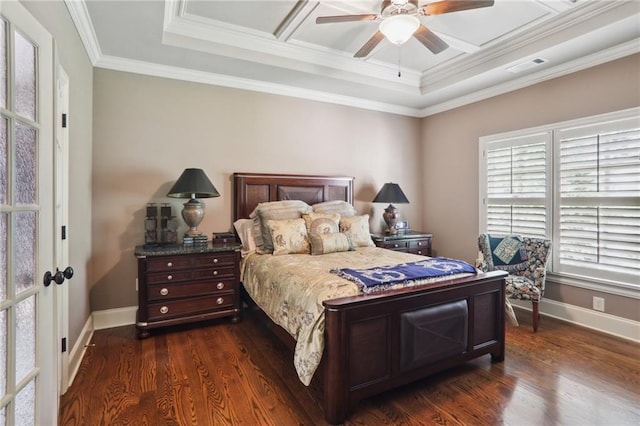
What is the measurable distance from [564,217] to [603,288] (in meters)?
0.77

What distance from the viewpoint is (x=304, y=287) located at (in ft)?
7.58

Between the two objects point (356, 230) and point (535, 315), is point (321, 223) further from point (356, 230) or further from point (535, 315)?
point (535, 315)

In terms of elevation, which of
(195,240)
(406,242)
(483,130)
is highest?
(483,130)

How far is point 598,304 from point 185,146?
15.1ft

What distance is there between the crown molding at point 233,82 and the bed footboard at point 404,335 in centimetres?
303

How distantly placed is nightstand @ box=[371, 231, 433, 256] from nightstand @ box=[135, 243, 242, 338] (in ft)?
6.24

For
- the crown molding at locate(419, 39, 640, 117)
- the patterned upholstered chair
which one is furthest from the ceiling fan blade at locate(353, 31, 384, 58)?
the patterned upholstered chair

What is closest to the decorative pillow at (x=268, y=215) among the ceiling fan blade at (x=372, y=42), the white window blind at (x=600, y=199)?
the ceiling fan blade at (x=372, y=42)

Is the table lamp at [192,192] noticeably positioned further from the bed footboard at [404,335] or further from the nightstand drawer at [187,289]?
the bed footboard at [404,335]

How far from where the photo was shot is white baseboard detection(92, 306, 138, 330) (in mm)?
3311

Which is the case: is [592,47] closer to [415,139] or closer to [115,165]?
[415,139]

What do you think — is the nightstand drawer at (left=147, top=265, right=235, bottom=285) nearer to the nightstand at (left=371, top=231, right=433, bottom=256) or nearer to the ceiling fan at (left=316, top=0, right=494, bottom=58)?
the nightstand at (left=371, top=231, right=433, bottom=256)

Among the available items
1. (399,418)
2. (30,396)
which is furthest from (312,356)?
(30,396)

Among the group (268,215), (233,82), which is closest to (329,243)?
(268,215)
